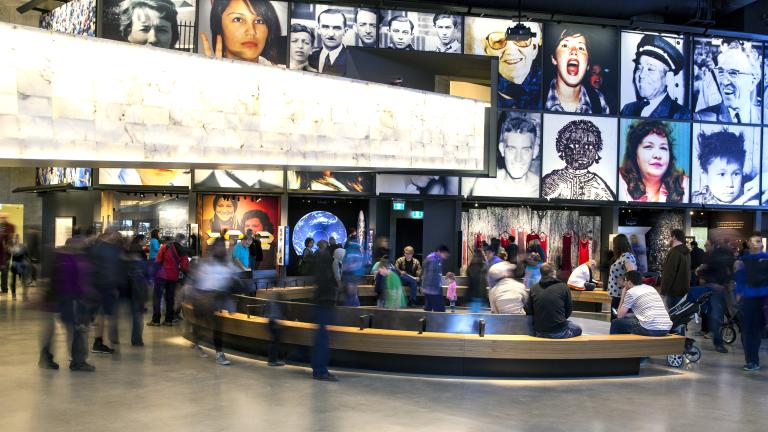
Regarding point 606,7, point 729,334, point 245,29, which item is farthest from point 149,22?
point 729,334

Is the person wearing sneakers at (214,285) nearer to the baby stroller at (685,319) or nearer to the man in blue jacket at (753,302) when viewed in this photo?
the baby stroller at (685,319)

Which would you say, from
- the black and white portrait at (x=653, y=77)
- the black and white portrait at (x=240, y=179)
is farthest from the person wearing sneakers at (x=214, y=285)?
the black and white portrait at (x=653, y=77)

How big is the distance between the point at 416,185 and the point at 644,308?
11155 mm

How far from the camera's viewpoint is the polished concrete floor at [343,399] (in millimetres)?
6520

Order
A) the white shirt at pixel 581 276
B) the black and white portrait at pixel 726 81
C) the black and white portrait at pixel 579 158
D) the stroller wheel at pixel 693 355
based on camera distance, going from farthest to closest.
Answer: the black and white portrait at pixel 726 81 → the black and white portrait at pixel 579 158 → the white shirt at pixel 581 276 → the stroller wheel at pixel 693 355

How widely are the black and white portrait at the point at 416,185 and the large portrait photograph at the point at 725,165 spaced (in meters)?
6.95

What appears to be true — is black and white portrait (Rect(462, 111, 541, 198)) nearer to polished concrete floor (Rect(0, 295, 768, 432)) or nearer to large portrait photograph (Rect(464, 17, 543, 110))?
large portrait photograph (Rect(464, 17, 543, 110))

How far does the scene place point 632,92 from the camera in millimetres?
21234

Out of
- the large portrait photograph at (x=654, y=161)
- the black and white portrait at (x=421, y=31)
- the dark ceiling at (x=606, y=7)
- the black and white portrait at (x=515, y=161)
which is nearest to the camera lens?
the dark ceiling at (x=606, y=7)

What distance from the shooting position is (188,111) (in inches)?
371

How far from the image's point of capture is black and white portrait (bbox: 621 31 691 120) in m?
21.2

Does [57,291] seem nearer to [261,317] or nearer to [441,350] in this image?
[261,317]

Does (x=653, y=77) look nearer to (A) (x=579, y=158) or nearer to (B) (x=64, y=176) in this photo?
(A) (x=579, y=158)

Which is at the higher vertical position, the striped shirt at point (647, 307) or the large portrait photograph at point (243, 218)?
the large portrait photograph at point (243, 218)
